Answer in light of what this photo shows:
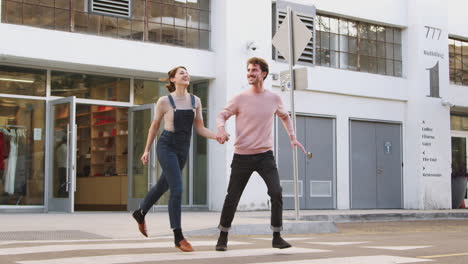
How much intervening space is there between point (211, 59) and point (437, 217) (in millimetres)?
6641

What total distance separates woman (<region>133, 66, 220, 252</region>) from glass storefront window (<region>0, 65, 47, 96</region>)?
871cm

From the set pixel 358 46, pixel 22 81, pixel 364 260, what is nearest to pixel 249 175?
pixel 364 260

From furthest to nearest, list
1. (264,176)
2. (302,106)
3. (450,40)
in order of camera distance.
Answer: (450,40), (302,106), (264,176)

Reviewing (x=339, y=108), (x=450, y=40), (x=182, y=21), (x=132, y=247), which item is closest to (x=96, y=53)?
(x=182, y=21)

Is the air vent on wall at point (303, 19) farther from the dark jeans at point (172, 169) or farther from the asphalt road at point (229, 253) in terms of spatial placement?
the dark jeans at point (172, 169)

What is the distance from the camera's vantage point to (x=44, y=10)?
14586 millimetres

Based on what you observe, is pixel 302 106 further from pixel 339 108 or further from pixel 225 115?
pixel 225 115

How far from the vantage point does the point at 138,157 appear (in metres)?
16.5

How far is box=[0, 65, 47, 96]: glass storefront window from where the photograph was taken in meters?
14.8

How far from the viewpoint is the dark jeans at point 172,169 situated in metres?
6.59

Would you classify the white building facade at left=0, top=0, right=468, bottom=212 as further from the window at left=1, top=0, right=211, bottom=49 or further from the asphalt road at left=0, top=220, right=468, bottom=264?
the asphalt road at left=0, top=220, right=468, bottom=264

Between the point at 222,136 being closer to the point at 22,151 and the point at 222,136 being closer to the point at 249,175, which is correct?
the point at 249,175

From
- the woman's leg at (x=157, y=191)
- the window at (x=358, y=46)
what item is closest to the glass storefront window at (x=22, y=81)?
the window at (x=358, y=46)

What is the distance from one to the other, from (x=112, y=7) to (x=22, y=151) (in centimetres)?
364
